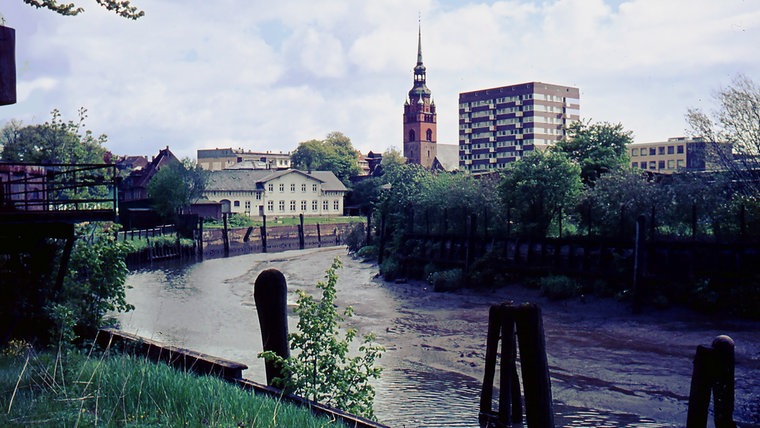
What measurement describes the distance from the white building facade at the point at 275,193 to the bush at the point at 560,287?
192 ft

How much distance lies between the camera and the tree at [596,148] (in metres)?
40.2

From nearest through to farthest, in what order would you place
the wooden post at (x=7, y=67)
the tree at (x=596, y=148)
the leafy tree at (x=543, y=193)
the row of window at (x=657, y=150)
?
1. the wooden post at (x=7, y=67)
2. the leafy tree at (x=543, y=193)
3. the tree at (x=596, y=148)
4. the row of window at (x=657, y=150)

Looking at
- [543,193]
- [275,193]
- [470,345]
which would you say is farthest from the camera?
[275,193]

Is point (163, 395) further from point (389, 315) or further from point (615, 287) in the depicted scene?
point (615, 287)

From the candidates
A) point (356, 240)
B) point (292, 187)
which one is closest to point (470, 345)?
point (356, 240)

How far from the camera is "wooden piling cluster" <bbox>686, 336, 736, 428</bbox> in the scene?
753 centimetres

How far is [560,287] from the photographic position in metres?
26.8

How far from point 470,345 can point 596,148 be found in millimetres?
24367

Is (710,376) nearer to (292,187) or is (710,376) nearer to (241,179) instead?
(241,179)

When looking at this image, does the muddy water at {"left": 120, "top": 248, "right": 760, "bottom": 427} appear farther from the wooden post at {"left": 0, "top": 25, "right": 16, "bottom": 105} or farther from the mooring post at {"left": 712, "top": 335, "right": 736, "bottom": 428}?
the wooden post at {"left": 0, "top": 25, "right": 16, "bottom": 105}

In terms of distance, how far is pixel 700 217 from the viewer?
26.5 meters

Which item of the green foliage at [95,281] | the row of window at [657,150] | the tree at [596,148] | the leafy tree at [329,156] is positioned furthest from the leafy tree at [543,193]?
the leafy tree at [329,156]

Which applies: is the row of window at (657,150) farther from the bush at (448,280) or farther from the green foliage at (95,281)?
the green foliage at (95,281)

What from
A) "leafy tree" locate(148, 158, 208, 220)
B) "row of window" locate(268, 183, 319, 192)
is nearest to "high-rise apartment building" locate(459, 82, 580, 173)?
"row of window" locate(268, 183, 319, 192)
